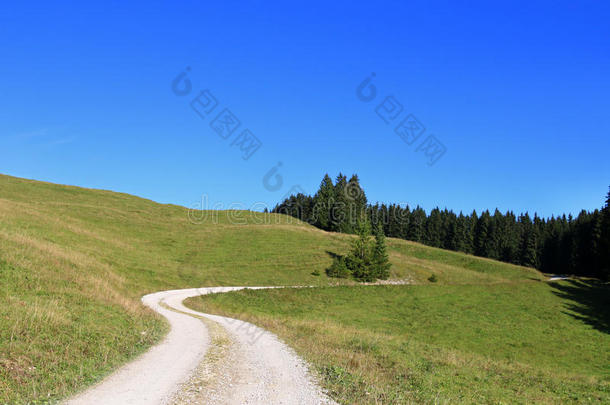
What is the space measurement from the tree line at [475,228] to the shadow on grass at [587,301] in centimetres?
4432

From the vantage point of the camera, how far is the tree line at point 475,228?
11025 centimetres

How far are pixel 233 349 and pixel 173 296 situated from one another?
2532cm

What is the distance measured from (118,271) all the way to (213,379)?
1511 inches

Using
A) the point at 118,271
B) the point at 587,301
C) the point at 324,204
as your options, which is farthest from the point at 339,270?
the point at 324,204

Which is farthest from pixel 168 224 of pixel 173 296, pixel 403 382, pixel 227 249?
pixel 403 382


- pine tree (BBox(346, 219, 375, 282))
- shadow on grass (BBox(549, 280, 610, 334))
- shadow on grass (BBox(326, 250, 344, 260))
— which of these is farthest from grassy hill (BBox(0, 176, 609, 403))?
pine tree (BBox(346, 219, 375, 282))

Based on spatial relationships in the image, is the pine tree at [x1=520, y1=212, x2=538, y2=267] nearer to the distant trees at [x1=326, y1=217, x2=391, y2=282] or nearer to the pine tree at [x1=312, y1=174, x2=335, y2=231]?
the pine tree at [x1=312, y1=174, x2=335, y2=231]

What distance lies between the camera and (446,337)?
34812mm

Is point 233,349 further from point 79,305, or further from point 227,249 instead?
point 227,249

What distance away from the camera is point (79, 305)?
65.5 feet

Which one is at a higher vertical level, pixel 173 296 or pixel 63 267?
pixel 63 267

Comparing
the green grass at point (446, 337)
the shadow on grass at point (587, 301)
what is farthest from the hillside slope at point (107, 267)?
the shadow on grass at point (587, 301)

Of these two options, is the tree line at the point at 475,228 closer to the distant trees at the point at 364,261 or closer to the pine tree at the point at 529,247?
the pine tree at the point at 529,247

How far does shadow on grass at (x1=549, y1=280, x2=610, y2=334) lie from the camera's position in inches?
1683
